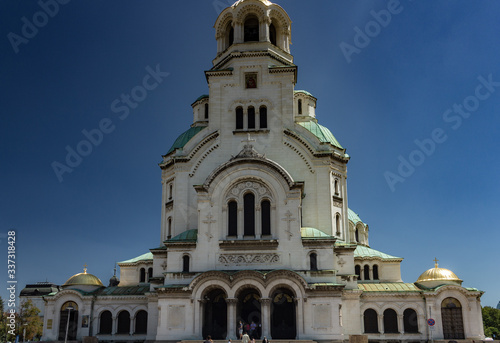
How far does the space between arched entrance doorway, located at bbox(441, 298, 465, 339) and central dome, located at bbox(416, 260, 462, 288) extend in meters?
1.73

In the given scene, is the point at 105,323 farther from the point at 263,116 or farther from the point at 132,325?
the point at 263,116

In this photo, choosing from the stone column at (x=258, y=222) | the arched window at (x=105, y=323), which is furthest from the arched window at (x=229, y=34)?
the arched window at (x=105, y=323)

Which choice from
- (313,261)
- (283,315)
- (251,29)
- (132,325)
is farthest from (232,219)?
(251,29)

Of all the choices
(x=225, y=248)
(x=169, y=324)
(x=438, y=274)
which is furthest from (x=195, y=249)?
(x=438, y=274)

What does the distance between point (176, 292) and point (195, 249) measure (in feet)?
11.2

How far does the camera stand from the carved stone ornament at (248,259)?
37.7m

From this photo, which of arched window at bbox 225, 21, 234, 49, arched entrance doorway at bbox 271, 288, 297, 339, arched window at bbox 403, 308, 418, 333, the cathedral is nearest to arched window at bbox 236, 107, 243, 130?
the cathedral

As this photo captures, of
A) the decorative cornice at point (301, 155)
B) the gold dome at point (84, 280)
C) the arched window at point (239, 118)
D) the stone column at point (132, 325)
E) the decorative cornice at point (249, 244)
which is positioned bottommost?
the stone column at point (132, 325)

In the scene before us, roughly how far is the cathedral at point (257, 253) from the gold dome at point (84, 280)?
11cm

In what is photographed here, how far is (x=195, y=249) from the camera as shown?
3850 cm

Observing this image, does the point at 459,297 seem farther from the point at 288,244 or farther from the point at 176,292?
the point at 176,292

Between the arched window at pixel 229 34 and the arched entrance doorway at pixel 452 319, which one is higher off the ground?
the arched window at pixel 229 34

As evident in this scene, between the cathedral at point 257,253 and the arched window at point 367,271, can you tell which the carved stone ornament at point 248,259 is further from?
the arched window at point 367,271

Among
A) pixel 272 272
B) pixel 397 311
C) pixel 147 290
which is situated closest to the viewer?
pixel 272 272
